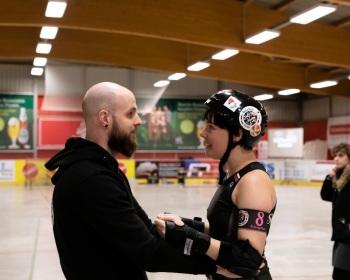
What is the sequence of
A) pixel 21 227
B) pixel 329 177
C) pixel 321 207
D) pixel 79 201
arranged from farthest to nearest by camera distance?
pixel 321 207 → pixel 21 227 → pixel 329 177 → pixel 79 201

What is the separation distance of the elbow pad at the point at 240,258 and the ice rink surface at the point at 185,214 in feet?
17.2

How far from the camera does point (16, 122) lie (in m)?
27.5

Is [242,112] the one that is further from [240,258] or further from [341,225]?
[341,225]

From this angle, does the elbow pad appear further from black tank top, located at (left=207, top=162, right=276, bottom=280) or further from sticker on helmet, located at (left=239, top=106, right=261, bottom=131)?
sticker on helmet, located at (left=239, top=106, right=261, bottom=131)

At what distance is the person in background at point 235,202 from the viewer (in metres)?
2.02

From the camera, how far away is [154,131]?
29.2 meters

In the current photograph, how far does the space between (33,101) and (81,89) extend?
2.77 m

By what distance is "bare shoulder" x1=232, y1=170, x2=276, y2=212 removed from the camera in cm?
225

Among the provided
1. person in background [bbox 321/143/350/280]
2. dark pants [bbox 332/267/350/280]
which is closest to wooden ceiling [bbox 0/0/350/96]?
person in background [bbox 321/143/350/280]

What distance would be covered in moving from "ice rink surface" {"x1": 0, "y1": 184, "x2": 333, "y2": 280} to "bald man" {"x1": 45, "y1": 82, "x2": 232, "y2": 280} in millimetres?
5353

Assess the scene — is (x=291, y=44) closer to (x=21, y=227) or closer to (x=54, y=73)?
(x=21, y=227)

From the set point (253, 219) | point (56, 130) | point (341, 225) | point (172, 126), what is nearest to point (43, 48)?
point (341, 225)

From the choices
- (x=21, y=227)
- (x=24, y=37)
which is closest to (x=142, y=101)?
(x=24, y=37)

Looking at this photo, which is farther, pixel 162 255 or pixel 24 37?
pixel 24 37
